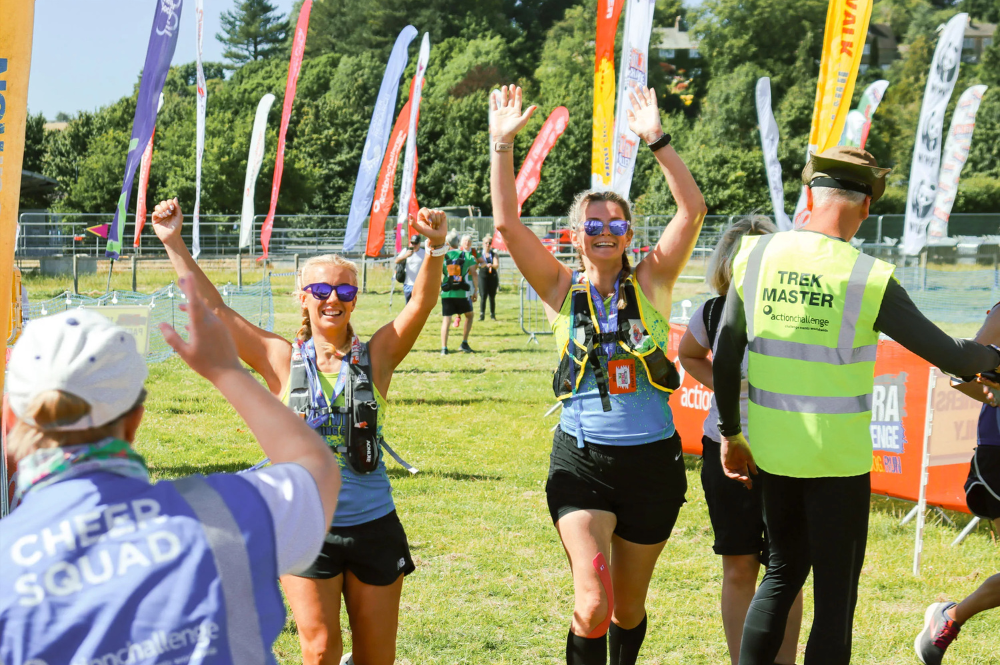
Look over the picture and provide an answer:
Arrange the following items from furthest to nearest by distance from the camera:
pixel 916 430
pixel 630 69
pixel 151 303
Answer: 1. pixel 151 303
2. pixel 630 69
3. pixel 916 430

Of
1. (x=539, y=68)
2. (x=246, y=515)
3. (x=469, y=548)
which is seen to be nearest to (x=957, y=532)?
(x=469, y=548)

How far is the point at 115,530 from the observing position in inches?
53.9

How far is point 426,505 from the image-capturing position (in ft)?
22.1

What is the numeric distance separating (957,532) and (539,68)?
78.5 metres

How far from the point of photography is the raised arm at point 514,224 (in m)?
3.58

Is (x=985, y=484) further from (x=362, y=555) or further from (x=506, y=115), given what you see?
(x=362, y=555)

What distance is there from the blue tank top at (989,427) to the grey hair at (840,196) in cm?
148

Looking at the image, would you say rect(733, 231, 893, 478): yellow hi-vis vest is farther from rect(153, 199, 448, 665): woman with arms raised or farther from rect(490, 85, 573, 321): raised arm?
rect(153, 199, 448, 665): woman with arms raised

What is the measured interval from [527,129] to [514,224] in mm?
56983

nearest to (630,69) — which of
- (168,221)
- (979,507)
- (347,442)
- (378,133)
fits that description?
(979,507)

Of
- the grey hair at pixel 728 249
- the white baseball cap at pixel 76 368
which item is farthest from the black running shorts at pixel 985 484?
the white baseball cap at pixel 76 368

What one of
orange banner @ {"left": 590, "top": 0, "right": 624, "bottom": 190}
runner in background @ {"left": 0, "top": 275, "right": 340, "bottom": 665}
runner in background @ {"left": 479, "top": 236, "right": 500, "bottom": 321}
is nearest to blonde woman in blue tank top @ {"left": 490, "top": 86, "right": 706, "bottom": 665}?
runner in background @ {"left": 0, "top": 275, "right": 340, "bottom": 665}

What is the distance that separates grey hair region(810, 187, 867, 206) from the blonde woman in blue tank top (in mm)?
543

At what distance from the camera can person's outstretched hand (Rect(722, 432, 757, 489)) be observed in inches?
136
